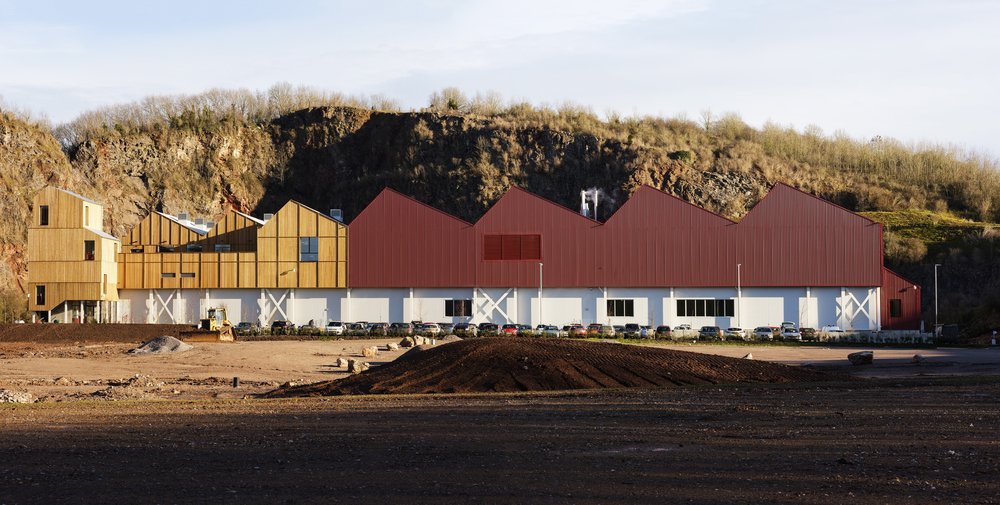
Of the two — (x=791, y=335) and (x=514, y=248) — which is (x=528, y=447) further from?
(x=514, y=248)

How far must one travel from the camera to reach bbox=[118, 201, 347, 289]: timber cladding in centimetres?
8669

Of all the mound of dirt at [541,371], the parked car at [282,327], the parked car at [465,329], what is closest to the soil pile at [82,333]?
the parked car at [282,327]

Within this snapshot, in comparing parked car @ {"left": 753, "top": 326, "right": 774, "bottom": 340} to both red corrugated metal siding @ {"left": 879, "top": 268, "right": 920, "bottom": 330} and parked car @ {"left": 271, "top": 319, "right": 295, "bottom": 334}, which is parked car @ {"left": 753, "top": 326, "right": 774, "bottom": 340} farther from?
parked car @ {"left": 271, "top": 319, "right": 295, "bottom": 334}

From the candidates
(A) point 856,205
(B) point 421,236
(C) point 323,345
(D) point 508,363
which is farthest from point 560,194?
(D) point 508,363

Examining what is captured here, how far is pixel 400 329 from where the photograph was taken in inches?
3135

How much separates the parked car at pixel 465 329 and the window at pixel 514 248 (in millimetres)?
5578

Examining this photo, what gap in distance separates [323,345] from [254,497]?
175 feet

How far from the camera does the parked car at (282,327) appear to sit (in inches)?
3191

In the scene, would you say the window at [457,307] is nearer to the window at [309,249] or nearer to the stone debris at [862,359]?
the window at [309,249]

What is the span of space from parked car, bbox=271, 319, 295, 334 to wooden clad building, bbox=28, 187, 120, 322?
46.3ft

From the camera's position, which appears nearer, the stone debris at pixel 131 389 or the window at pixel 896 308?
the stone debris at pixel 131 389

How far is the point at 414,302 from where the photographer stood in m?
84.9

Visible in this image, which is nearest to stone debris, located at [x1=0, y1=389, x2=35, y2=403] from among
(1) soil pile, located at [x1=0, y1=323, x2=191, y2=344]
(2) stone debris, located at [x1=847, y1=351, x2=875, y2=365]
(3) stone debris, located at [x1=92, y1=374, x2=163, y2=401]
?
(3) stone debris, located at [x1=92, y1=374, x2=163, y2=401]

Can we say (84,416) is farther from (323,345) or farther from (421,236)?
(421,236)
